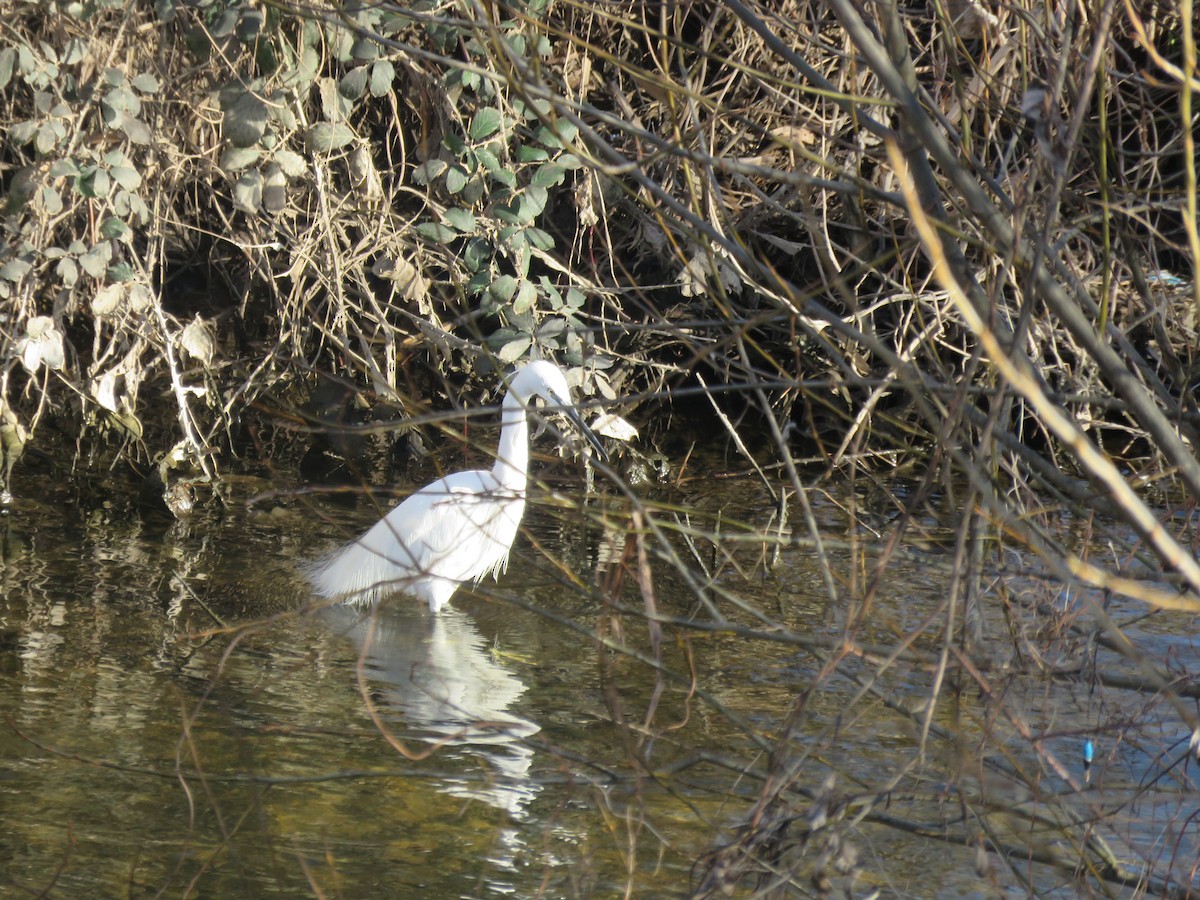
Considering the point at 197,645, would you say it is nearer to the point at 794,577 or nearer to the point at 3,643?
the point at 3,643

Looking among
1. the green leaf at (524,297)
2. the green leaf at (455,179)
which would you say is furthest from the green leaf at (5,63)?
the green leaf at (524,297)

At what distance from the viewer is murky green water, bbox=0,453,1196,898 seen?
6.99ft

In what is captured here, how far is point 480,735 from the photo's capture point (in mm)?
3893

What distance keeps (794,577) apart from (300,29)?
2.82 metres

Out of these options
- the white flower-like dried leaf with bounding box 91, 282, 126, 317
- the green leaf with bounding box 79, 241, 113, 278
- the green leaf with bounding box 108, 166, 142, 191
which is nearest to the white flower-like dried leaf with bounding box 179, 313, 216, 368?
the white flower-like dried leaf with bounding box 91, 282, 126, 317

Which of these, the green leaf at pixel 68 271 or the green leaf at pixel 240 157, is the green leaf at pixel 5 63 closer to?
the green leaf at pixel 68 271

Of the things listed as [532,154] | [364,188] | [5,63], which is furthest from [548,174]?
[5,63]

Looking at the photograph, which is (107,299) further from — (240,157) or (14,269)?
(240,157)

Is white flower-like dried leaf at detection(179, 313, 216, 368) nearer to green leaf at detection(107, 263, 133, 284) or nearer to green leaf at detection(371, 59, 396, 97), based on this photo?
green leaf at detection(107, 263, 133, 284)

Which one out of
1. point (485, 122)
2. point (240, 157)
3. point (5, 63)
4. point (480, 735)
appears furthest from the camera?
point (240, 157)

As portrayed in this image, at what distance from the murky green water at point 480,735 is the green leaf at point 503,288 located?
1.00 metres

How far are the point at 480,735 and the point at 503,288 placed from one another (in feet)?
6.89

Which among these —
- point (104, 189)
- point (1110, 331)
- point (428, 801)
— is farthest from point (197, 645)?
point (1110, 331)

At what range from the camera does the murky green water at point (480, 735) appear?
2.13 meters
